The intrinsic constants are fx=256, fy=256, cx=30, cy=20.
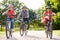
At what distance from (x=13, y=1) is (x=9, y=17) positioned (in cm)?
5360

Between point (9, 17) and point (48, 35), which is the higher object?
point (9, 17)

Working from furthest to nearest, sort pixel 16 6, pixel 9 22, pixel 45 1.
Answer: pixel 16 6 < pixel 45 1 < pixel 9 22

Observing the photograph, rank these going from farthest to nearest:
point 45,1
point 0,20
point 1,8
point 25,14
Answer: point 1,8
point 0,20
point 45,1
point 25,14

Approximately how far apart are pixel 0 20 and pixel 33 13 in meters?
15.5

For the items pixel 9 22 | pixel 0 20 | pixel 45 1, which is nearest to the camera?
pixel 9 22

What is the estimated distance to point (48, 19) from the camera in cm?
1398

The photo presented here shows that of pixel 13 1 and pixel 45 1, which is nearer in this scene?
pixel 45 1

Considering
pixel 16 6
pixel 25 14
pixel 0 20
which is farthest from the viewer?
pixel 16 6

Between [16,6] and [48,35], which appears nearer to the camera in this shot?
[48,35]

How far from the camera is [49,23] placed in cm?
1384

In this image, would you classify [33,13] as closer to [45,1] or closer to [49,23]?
[45,1]

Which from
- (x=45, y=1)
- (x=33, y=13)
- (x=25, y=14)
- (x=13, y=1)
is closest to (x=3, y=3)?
(x=13, y=1)

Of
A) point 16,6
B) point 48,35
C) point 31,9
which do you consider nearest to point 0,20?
point 16,6

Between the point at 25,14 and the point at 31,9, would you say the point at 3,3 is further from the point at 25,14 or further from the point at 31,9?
the point at 25,14
